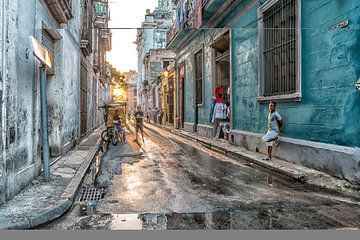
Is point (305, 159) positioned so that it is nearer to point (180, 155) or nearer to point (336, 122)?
point (336, 122)

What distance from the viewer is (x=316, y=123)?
7.61 m

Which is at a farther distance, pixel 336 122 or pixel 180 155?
pixel 180 155

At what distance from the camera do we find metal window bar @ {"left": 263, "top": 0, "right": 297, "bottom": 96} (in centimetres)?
883

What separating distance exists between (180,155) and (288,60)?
4.32 m

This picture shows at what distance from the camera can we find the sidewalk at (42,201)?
13.9ft

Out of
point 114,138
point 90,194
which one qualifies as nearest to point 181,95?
point 114,138

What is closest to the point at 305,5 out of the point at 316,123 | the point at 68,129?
→ the point at 316,123

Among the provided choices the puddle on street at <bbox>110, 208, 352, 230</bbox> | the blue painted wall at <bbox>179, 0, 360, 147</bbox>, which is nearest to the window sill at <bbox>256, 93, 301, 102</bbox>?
the blue painted wall at <bbox>179, 0, 360, 147</bbox>

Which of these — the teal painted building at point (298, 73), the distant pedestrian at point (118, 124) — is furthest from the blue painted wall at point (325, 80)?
the distant pedestrian at point (118, 124)

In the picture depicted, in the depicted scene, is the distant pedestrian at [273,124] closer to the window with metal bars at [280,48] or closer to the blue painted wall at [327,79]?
the blue painted wall at [327,79]

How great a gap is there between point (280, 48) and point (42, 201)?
7.25 metres

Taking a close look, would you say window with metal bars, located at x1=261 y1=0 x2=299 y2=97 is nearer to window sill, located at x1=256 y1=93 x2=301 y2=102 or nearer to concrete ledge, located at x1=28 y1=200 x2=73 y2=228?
window sill, located at x1=256 y1=93 x2=301 y2=102

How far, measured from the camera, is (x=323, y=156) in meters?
7.13

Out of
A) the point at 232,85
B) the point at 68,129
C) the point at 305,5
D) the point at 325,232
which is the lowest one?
the point at 325,232
